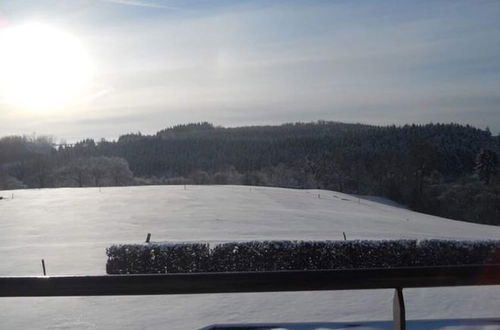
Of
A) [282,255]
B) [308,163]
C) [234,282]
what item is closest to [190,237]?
[282,255]

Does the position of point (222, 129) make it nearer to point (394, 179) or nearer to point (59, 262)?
point (394, 179)

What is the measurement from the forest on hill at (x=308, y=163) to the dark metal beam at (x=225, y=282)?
70895 mm

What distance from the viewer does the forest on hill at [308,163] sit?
8194cm

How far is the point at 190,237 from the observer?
93.7 ft

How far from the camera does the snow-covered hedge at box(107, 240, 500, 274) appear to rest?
18156 millimetres

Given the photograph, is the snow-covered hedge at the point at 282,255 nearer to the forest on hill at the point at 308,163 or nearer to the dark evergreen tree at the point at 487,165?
the forest on hill at the point at 308,163

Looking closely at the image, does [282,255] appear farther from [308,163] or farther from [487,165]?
[308,163]

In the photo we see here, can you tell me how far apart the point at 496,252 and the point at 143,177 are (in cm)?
9919

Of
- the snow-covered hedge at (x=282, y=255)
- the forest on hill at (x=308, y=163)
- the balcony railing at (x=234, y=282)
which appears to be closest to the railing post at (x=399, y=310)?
the balcony railing at (x=234, y=282)

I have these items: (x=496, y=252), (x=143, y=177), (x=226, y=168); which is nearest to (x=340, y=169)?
(x=226, y=168)

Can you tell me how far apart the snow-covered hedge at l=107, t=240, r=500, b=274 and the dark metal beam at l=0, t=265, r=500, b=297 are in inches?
636

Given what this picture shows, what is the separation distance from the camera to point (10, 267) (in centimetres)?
2095

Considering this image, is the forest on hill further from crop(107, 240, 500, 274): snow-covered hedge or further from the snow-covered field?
crop(107, 240, 500, 274): snow-covered hedge

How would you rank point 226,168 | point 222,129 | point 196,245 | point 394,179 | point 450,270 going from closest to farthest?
point 450,270 → point 196,245 → point 394,179 → point 226,168 → point 222,129
